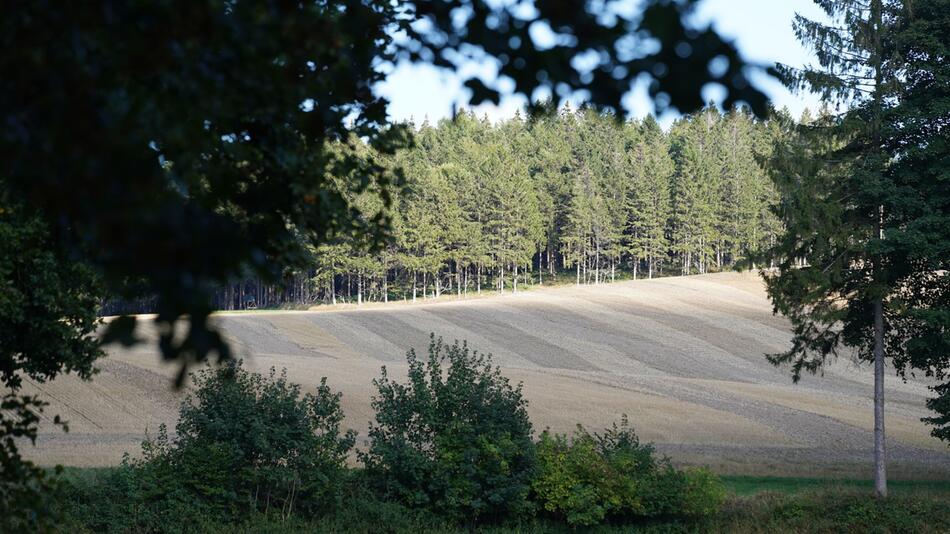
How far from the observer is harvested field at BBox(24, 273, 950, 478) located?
36.5m

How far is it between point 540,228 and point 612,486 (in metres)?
98.8

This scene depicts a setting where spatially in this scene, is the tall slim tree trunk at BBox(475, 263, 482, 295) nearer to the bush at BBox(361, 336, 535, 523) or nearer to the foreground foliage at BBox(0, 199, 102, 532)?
the bush at BBox(361, 336, 535, 523)

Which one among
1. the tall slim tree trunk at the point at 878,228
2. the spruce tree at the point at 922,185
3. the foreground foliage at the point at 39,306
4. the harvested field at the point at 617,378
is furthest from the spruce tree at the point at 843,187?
the foreground foliage at the point at 39,306

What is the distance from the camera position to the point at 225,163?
19.7 feet

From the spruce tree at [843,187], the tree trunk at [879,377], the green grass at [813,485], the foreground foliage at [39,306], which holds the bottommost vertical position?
the green grass at [813,485]

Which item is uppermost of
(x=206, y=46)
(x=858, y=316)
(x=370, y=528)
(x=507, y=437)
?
(x=206, y=46)

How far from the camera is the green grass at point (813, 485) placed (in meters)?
28.3

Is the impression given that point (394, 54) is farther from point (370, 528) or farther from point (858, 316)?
point (858, 316)

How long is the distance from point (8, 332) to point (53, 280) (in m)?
1.02

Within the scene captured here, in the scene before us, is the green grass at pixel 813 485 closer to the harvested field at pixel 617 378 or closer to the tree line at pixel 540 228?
the harvested field at pixel 617 378

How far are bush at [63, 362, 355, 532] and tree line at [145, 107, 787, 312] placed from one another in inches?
3062

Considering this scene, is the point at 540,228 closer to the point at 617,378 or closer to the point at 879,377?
the point at 617,378

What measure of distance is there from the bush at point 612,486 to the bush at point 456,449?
2.05ft

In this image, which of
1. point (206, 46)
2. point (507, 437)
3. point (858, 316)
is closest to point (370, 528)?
point (507, 437)
